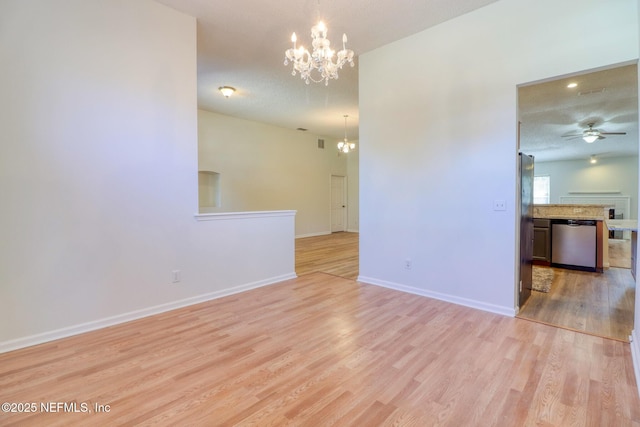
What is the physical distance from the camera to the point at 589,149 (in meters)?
9.39

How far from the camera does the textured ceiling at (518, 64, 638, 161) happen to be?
4172 mm

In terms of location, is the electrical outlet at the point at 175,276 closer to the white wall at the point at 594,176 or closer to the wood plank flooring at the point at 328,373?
the wood plank flooring at the point at 328,373

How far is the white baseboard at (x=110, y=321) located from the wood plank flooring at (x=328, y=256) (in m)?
1.36

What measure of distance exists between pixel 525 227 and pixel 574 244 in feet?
7.68

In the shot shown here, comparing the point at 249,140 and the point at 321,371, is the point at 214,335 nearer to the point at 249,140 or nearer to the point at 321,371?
the point at 321,371

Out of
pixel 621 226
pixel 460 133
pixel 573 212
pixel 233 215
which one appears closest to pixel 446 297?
pixel 460 133

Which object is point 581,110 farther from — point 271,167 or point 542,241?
point 271,167

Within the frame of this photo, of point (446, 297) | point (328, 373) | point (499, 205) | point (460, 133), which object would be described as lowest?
point (328, 373)

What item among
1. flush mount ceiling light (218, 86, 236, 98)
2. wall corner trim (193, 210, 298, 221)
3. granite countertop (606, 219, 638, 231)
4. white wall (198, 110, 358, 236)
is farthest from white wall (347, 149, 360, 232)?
granite countertop (606, 219, 638, 231)

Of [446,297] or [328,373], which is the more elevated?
[446,297]

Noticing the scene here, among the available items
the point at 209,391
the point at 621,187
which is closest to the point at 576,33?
the point at 209,391

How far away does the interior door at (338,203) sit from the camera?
10203 mm

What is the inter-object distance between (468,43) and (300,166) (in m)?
6.26

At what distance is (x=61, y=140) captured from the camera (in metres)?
2.52
